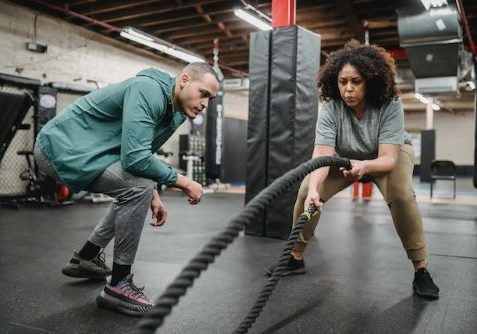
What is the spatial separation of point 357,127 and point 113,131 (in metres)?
1.20

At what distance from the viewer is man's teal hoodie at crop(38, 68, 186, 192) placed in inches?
63.6

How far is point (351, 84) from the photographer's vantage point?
1921mm

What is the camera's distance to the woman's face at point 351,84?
192cm

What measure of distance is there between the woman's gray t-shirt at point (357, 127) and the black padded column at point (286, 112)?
136 centimetres

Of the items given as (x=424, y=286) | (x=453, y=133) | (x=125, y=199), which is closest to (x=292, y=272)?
(x=424, y=286)

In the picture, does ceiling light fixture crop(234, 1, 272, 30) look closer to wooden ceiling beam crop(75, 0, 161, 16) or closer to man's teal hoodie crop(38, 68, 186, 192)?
wooden ceiling beam crop(75, 0, 161, 16)

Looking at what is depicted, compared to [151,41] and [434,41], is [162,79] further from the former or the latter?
[151,41]

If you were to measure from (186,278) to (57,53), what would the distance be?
7.52 meters

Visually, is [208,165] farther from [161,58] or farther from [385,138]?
[385,138]

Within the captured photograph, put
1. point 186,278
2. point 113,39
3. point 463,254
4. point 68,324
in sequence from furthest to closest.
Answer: point 113,39
point 463,254
point 68,324
point 186,278

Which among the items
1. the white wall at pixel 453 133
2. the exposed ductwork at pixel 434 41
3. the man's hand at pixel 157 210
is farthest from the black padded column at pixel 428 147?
the man's hand at pixel 157 210

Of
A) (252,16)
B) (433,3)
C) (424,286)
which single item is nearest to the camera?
(424,286)

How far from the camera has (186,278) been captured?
75 centimetres

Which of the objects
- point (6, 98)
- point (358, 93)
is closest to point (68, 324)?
point (358, 93)
